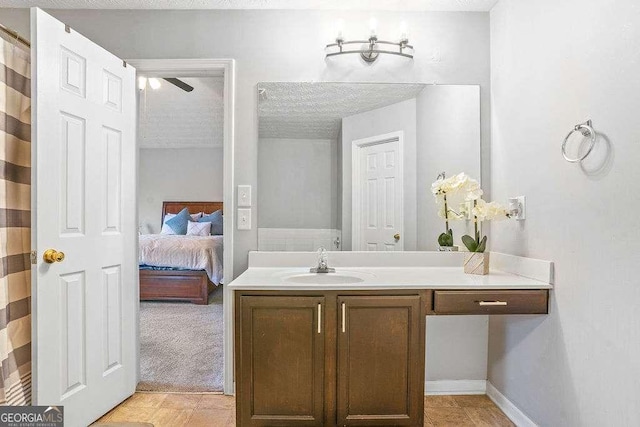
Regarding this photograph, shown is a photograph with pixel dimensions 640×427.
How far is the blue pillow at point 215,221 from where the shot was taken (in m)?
6.33

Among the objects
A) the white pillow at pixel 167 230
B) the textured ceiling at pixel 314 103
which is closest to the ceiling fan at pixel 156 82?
the textured ceiling at pixel 314 103

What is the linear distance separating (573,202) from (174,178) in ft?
22.5

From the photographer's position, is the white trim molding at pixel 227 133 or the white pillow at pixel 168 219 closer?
the white trim molding at pixel 227 133

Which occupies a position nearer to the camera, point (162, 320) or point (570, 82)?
point (570, 82)

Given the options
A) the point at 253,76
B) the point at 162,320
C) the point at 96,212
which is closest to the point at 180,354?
the point at 162,320

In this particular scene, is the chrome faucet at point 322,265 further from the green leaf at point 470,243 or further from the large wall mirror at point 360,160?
the green leaf at point 470,243

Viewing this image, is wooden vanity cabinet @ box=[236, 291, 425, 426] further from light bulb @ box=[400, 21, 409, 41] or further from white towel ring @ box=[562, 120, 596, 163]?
light bulb @ box=[400, 21, 409, 41]

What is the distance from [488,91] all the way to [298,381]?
2119mm

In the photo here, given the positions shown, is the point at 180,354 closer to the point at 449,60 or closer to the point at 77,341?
the point at 77,341

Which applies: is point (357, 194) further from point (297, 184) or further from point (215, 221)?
point (215, 221)

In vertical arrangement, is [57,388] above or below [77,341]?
below

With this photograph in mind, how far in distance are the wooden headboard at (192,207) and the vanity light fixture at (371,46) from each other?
5.12 metres

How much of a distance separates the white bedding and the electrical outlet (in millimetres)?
3641

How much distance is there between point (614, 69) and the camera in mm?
1441
